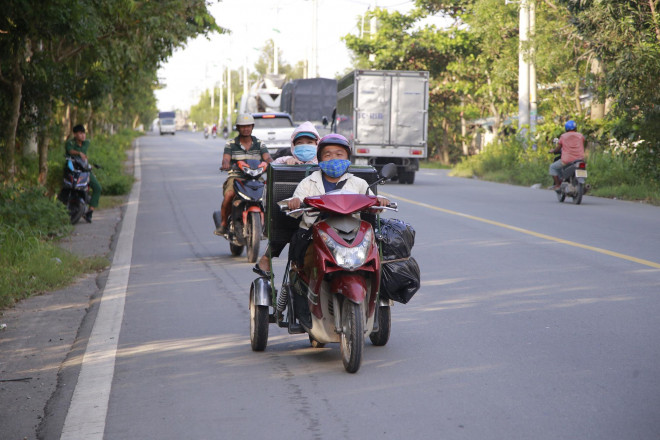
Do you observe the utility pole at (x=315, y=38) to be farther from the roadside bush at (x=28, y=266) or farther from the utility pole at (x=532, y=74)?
the roadside bush at (x=28, y=266)

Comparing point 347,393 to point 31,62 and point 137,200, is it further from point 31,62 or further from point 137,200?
point 137,200

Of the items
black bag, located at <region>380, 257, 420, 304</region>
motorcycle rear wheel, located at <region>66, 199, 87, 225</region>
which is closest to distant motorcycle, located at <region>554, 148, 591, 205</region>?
motorcycle rear wheel, located at <region>66, 199, 87, 225</region>

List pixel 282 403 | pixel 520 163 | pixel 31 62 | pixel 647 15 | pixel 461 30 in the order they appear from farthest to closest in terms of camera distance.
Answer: pixel 461 30 → pixel 520 163 → pixel 647 15 → pixel 31 62 → pixel 282 403

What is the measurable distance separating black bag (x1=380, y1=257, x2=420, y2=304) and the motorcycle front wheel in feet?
1.54

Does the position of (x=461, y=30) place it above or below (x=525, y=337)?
above

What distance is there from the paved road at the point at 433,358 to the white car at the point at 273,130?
17940 mm

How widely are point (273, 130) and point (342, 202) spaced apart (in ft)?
82.0

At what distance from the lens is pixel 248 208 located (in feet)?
37.1

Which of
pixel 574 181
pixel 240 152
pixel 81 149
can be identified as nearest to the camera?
pixel 240 152

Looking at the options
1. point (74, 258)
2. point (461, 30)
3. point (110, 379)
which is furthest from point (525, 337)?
point (461, 30)

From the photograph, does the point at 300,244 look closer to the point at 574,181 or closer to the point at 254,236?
the point at 254,236

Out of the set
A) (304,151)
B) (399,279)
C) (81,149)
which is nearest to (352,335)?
(399,279)

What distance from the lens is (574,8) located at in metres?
21.6

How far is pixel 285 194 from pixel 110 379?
1.83m
